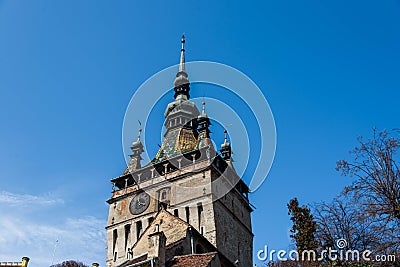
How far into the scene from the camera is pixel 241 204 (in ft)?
172

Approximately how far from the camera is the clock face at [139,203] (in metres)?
48.6

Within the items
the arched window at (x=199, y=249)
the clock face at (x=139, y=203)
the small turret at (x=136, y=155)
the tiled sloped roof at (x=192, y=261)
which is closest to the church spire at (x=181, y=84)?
the small turret at (x=136, y=155)

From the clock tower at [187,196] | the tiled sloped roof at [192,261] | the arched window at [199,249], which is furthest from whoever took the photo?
the clock tower at [187,196]

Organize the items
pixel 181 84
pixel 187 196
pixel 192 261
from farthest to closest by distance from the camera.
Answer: pixel 181 84 → pixel 187 196 → pixel 192 261

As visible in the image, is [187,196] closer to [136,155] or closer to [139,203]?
[139,203]

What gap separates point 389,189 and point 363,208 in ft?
3.98

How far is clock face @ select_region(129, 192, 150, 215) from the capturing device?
159 ft

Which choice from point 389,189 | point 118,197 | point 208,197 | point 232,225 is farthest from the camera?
point 118,197

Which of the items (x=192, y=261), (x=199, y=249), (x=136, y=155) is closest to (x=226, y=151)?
(x=136, y=155)

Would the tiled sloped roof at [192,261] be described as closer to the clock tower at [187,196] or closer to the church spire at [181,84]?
the clock tower at [187,196]

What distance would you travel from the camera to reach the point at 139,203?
1940 inches

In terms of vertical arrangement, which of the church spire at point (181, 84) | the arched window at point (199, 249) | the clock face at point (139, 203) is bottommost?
the arched window at point (199, 249)

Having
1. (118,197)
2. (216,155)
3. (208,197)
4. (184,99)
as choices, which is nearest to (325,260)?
(208,197)

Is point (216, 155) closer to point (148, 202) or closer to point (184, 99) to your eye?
point (148, 202)
